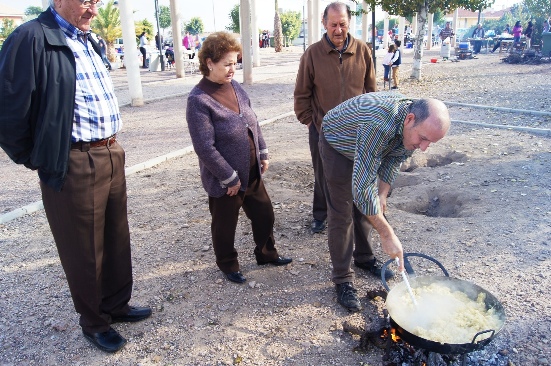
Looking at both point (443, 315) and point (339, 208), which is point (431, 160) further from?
point (443, 315)

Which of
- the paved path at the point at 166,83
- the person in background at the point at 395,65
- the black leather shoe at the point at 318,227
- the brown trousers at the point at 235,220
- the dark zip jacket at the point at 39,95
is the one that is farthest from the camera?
the paved path at the point at 166,83

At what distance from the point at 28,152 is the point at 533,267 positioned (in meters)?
3.82

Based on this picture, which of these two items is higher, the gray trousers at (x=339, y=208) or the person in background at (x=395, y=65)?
the person in background at (x=395, y=65)

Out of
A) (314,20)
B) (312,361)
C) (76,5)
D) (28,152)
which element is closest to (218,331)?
(312,361)

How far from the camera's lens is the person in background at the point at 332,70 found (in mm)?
4066

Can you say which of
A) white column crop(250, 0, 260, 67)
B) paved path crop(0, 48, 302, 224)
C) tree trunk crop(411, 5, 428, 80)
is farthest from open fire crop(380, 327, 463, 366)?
white column crop(250, 0, 260, 67)

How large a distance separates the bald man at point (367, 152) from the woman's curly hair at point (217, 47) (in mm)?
827

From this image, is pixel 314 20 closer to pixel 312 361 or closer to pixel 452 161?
pixel 452 161

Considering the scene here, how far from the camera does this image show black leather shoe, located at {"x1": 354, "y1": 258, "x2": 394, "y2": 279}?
151 inches

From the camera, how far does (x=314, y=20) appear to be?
21.3m

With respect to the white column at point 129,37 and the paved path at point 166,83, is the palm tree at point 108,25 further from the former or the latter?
the white column at point 129,37

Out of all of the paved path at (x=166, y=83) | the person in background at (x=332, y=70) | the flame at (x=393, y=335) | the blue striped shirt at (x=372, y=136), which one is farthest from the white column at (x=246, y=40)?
the flame at (x=393, y=335)

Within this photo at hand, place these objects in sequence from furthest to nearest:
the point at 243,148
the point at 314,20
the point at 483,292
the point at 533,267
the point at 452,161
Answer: the point at 314,20 < the point at 452,161 < the point at 533,267 < the point at 243,148 < the point at 483,292

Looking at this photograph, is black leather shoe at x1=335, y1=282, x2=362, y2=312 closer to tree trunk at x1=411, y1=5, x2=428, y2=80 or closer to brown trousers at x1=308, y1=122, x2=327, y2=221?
brown trousers at x1=308, y1=122, x2=327, y2=221
